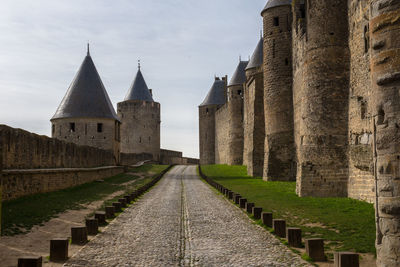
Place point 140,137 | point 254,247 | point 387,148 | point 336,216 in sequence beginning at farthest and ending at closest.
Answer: point 140,137
point 336,216
point 254,247
point 387,148

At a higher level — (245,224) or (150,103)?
(150,103)

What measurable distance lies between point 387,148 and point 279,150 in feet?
62.4

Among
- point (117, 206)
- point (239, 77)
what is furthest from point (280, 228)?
point (239, 77)

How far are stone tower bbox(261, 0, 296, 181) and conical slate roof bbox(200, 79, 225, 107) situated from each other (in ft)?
108

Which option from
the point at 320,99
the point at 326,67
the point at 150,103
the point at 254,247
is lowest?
the point at 254,247

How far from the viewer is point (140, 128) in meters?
58.5

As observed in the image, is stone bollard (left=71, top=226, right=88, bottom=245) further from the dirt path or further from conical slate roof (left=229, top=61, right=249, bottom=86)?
conical slate roof (left=229, top=61, right=249, bottom=86)

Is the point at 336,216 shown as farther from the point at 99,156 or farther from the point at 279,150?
the point at 99,156

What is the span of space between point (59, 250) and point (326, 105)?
39.5 ft

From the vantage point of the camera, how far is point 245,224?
402 inches

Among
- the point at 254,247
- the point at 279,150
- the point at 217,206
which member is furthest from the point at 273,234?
the point at 279,150

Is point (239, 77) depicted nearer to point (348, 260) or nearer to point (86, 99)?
point (86, 99)

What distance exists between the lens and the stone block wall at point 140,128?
192 feet

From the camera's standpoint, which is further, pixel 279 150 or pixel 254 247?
pixel 279 150
